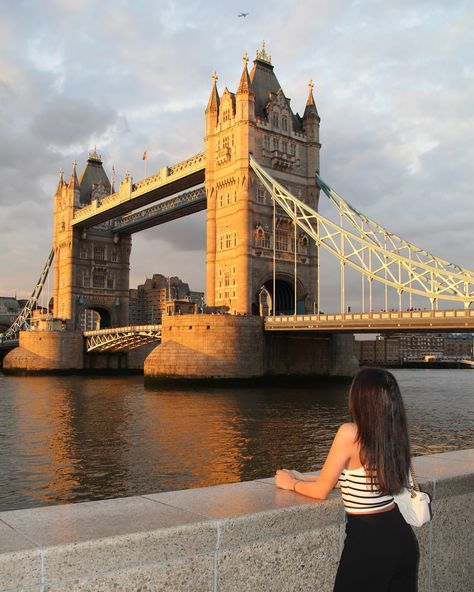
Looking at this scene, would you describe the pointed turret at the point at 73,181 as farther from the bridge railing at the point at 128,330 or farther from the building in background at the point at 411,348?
the building in background at the point at 411,348

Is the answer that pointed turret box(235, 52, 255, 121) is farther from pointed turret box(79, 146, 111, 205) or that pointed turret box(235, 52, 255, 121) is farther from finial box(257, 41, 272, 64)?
pointed turret box(79, 146, 111, 205)

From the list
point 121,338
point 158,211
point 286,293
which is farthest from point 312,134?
point 121,338

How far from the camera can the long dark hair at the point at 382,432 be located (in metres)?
3.56

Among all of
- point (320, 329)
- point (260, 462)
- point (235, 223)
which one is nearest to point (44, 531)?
point (260, 462)

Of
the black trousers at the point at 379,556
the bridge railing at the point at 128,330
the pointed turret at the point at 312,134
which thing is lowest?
the black trousers at the point at 379,556

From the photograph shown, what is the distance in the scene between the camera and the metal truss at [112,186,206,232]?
198ft

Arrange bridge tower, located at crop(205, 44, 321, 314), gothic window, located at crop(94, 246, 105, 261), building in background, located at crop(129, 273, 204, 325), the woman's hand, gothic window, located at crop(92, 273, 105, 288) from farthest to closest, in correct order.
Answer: building in background, located at crop(129, 273, 204, 325) → gothic window, located at crop(94, 246, 105, 261) → gothic window, located at crop(92, 273, 105, 288) → bridge tower, located at crop(205, 44, 321, 314) → the woman's hand

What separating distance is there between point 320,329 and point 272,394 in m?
6.23

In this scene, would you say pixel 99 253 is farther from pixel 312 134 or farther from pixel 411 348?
pixel 411 348

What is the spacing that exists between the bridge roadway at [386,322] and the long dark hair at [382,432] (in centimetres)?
3355

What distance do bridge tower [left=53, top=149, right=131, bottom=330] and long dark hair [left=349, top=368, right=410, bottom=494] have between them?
73597 mm

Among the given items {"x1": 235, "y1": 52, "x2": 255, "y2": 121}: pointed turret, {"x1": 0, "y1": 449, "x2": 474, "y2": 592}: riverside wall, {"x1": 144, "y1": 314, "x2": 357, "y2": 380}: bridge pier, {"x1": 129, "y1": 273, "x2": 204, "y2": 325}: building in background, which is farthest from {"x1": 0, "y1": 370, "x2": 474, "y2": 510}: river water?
{"x1": 129, "y1": 273, "x2": 204, "y2": 325}: building in background

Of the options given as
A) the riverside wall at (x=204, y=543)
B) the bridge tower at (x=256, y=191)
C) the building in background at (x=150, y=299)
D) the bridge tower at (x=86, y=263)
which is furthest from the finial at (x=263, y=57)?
the building in background at (x=150, y=299)

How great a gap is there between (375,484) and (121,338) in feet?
196
